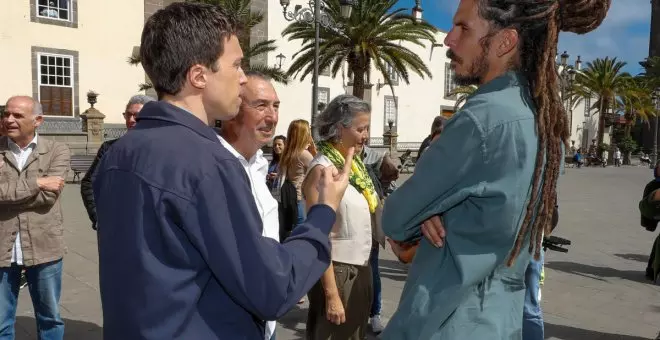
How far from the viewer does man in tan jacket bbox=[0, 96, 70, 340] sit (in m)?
3.39

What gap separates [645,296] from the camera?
18.8ft

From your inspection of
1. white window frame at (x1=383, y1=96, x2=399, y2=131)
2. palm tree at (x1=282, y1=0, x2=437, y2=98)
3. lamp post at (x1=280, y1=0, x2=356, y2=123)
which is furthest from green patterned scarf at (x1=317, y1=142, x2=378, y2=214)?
white window frame at (x1=383, y1=96, x2=399, y2=131)

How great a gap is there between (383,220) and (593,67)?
159ft

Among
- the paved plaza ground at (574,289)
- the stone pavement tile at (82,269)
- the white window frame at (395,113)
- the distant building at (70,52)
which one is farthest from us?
the white window frame at (395,113)

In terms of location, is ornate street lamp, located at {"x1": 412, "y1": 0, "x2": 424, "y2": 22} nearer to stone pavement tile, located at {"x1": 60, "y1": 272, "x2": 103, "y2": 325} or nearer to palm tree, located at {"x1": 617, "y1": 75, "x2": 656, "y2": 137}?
palm tree, located at {"x1": 617, "y1": 75, "x2": 656, "y2": 137}

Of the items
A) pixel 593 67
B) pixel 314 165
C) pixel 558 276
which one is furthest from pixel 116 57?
pixel 593 67

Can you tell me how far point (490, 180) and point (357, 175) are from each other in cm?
173

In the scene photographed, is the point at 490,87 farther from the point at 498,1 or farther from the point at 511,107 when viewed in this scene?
the point at 498,1

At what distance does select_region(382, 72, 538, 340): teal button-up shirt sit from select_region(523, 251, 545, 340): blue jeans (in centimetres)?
245

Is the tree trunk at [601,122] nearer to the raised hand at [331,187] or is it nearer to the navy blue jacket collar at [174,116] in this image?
the raised hand at [331,187]

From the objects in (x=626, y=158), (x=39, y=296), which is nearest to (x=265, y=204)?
(x=39, y=296)

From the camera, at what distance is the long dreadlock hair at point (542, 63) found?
146 cm

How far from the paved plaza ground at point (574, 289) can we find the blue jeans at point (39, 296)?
710 mm

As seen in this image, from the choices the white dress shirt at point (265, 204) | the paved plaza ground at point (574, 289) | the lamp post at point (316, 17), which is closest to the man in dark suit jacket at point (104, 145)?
the paved plaza ground at point (574, 289)
